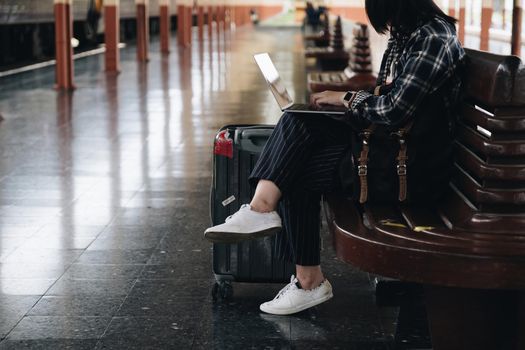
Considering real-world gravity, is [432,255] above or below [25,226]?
above

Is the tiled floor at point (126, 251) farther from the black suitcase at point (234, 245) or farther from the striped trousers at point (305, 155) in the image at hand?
the striped trousers at point (305, 155)

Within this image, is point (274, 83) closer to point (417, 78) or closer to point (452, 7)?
point (417, 78)

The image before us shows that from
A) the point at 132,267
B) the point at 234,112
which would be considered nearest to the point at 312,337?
the point at 132,267

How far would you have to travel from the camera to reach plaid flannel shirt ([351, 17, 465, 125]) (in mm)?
2766

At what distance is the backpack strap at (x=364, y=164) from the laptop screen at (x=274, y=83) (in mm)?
317

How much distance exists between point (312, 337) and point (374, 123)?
30.3 inches

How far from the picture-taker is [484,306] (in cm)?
269

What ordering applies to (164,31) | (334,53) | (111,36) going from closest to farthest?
(334,53), (111,36), (164,31)

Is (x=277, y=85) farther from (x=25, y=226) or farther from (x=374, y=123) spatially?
(x=25, y=226)

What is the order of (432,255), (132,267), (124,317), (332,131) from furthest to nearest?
(132,267) < (124,317) < (332,131) < (432,255)

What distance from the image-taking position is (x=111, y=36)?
1539 cm

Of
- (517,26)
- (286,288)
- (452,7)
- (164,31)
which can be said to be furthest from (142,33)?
(286,288)

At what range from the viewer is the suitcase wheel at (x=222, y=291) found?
3510mm

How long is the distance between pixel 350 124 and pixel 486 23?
277cm
